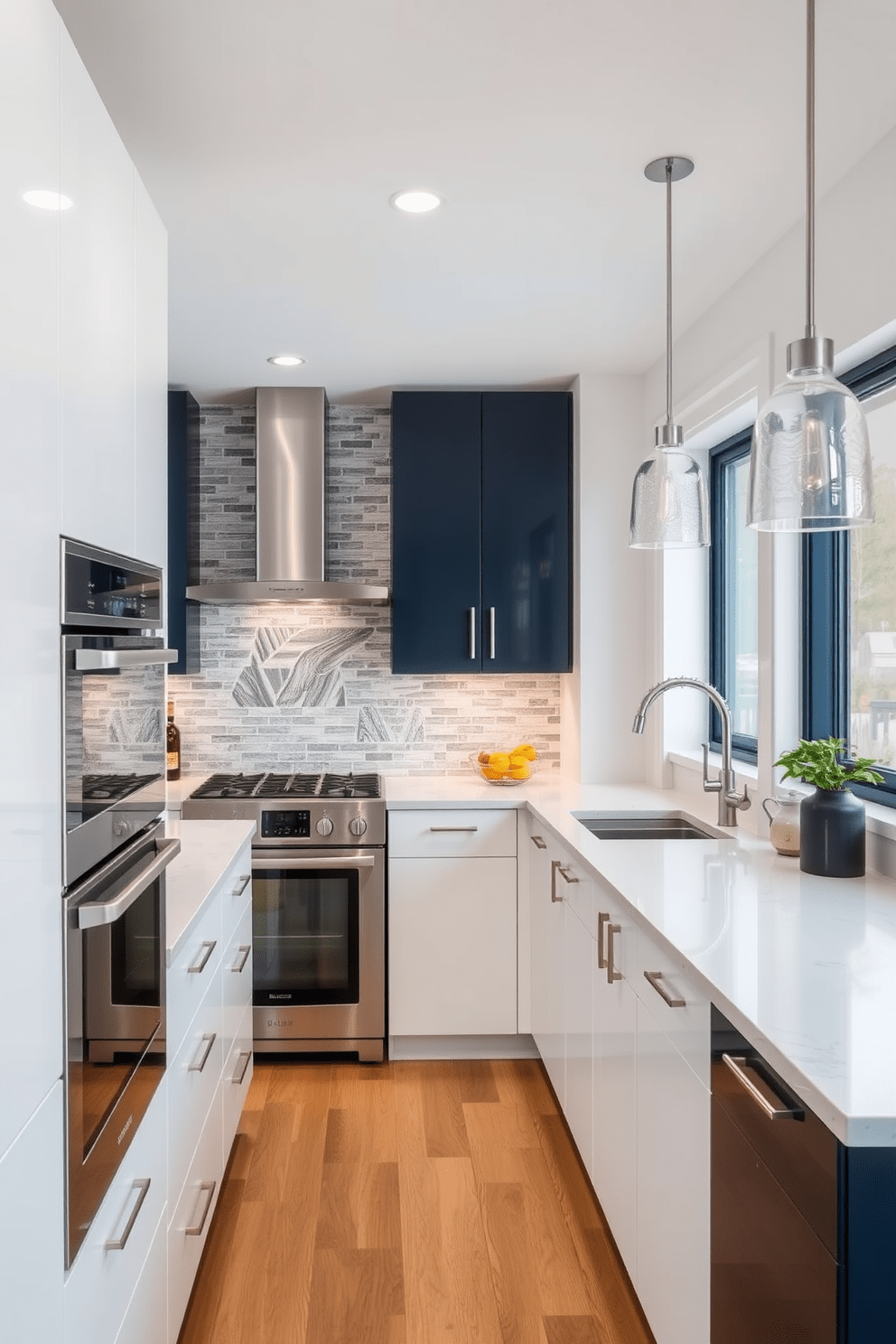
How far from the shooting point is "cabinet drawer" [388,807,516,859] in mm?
3484

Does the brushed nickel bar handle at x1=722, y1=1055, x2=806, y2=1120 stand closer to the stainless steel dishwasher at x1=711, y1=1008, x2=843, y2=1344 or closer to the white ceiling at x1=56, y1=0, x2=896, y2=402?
the stainless steel dishwasher at x1=711, y1=1008, x2=843, y2=1344

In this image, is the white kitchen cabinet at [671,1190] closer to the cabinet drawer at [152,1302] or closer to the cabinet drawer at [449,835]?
the cabinet drawer at [152,1302]

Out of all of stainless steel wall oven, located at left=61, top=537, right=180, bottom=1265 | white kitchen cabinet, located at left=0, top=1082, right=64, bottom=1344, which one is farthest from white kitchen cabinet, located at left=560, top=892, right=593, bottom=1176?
white kitchen cabinet, located at left=0, top=1082, right=64, bottom=1344

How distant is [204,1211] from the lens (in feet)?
7.09

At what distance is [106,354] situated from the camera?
1.43 m

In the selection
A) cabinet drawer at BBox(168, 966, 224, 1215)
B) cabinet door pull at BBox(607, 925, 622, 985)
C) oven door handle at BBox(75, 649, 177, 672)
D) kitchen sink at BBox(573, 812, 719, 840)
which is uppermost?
oven door handle at BBox(75, 649, 177, 672)

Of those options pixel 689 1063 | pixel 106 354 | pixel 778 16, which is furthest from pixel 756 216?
pixel 689 1063

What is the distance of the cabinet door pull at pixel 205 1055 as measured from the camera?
2.05m

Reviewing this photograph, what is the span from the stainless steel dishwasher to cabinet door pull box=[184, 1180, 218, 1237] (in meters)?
1.04

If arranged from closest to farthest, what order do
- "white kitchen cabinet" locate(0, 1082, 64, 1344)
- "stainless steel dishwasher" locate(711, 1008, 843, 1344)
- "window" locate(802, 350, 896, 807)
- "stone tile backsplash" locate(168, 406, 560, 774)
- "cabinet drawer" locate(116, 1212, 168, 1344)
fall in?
"white kitchen cabinet" locate(0, 1082, 64, 1344), "stainless steel dishwasher" locate(711, 1008, 843, 1344), "cabinet drawer" locate(116, 1212, 168, 1344), "window" locate(802, 350, 896, 807), "stone tile backsplash" locate(168, 406, 560, 774)

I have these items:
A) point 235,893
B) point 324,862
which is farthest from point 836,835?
point 324,862

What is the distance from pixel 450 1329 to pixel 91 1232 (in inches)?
44.1

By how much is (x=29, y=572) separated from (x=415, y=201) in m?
1.60

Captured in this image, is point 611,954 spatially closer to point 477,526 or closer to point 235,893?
point 235,893
